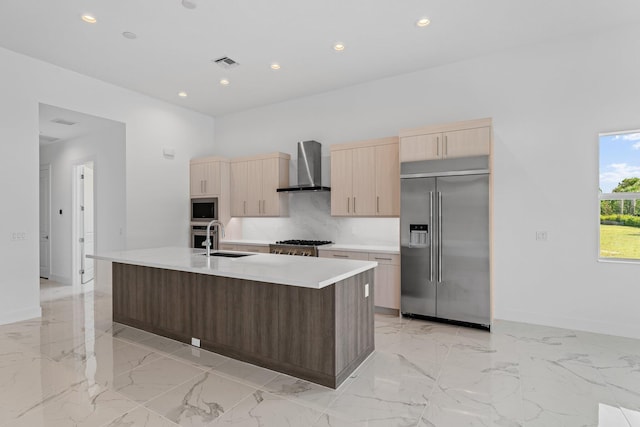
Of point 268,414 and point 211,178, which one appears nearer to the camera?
point 268,414

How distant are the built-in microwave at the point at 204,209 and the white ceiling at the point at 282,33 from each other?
A: 2.06 m

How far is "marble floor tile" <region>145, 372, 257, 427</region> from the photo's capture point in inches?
84.8

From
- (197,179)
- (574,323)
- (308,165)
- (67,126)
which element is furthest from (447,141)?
(67,126)

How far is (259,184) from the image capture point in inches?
227

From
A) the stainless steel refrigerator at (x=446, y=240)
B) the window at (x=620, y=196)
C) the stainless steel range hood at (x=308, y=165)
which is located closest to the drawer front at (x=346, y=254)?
the stainless steel refrigerator at (x=446, y=240)

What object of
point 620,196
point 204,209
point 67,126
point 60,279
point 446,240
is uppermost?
point 67,126

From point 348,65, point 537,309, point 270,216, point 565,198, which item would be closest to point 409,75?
point 348,65

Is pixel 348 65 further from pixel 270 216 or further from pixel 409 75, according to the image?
pixel 270 216

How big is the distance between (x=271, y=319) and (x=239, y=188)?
3.62 metres

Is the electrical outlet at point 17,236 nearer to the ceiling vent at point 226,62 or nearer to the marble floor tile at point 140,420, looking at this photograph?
the ceiling vent at point 226,62

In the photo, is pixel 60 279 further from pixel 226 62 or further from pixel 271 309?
pixel 271 309

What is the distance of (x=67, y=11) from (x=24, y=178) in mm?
2184

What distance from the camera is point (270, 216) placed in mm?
5672

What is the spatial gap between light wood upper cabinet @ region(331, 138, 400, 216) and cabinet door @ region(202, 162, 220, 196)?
2178 mm
